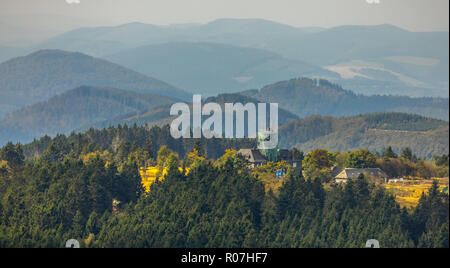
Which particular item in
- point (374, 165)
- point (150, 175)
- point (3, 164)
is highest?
point (374, 165)

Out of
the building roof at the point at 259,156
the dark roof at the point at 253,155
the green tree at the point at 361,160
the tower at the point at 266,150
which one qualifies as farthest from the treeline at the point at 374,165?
the dark roof at the point at 253,155

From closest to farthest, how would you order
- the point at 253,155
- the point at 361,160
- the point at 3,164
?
the point at 361,160 → the point at 253,155 → the point at 3,164

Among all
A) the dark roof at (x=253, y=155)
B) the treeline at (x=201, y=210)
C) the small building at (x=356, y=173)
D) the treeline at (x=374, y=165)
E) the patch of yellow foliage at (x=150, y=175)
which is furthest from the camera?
the dark roof at (x=253, y=155)

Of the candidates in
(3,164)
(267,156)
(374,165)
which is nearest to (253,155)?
(267,156)

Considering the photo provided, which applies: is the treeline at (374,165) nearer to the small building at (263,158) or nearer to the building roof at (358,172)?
the building roof at (358,172)

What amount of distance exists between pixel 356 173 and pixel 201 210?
22.4 metres

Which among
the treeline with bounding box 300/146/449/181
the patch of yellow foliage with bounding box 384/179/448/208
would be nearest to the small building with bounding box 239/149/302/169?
the treeline with bounding box 300/146/449/181

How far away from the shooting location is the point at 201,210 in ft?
357

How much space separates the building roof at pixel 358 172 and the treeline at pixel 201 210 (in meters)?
5.91

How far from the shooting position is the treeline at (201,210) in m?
99.0

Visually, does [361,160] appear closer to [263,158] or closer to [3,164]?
[263,158]

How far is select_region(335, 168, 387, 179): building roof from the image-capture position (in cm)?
12082

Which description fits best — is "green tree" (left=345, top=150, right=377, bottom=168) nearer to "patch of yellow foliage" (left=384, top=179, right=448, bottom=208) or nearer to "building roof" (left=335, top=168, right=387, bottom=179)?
"building roof" (left=335, top=168, right=387, bottom=179)
